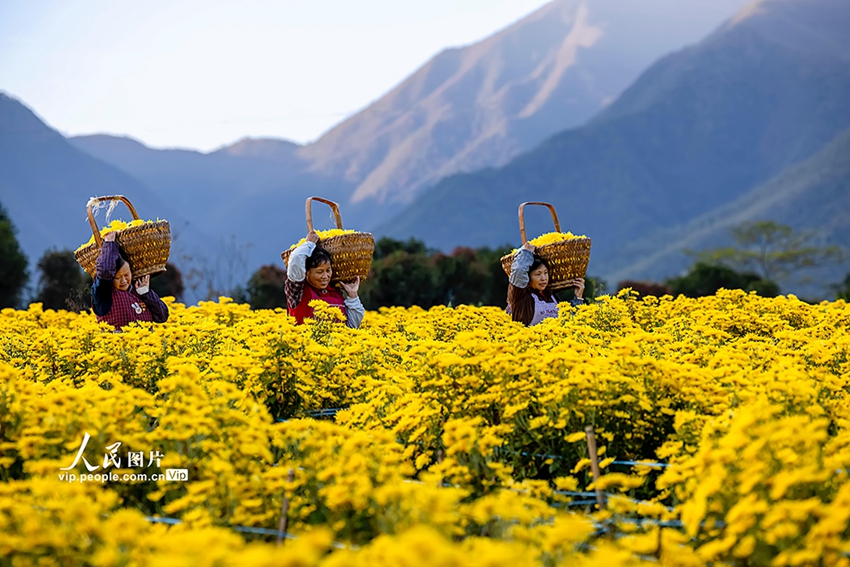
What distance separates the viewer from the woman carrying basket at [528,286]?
711 cm

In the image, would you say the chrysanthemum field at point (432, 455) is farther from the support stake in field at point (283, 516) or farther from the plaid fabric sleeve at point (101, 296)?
the plaid fabric sleeve at point (101, 296)

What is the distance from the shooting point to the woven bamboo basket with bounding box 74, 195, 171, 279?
253 inches

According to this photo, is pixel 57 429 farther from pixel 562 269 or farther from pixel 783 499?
pixel 562 269

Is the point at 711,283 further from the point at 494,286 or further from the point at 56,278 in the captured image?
the point at 56,278

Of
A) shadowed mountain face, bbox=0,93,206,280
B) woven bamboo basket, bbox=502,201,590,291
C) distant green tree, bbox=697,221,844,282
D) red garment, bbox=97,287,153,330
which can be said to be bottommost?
red garment, bbox=97,287,153,330

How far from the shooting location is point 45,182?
6462 inches

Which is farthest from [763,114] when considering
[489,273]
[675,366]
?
[675,366]

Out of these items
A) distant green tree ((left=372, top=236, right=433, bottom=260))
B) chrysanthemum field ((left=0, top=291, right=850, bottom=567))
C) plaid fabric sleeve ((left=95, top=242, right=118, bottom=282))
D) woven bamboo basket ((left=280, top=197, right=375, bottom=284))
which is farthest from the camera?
distant green tree ((left=372, top=236, right=433, bottom=260))

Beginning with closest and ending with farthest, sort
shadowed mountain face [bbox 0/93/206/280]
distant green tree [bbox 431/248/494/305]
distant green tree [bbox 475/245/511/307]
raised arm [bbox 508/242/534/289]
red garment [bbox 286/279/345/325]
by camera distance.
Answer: red garment [bbox 286/279/345/325] → raised arm [bbox 508/242/534/289] → distant green tree [bbox 431/248/494/305] → distant green tree [bbox 475/245/511/307] → shadowed mountain face [bbox 0/93/206/280]

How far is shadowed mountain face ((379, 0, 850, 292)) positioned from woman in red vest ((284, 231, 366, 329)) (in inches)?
5512

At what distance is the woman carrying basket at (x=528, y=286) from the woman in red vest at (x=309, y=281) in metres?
1.36

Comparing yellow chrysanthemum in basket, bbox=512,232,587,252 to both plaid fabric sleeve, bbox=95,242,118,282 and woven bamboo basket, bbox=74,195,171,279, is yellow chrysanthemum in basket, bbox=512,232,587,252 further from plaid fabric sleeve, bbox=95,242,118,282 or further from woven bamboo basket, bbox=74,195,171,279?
plaid fabric sleeve, bbox=95,242,118,282

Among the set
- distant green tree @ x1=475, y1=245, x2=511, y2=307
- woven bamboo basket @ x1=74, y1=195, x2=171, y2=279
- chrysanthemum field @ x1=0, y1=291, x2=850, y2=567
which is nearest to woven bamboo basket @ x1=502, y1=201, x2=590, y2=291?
chrysanthemum field @ x1=0, y1=291, x2=850, y2=567

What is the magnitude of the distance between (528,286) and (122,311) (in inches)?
130
